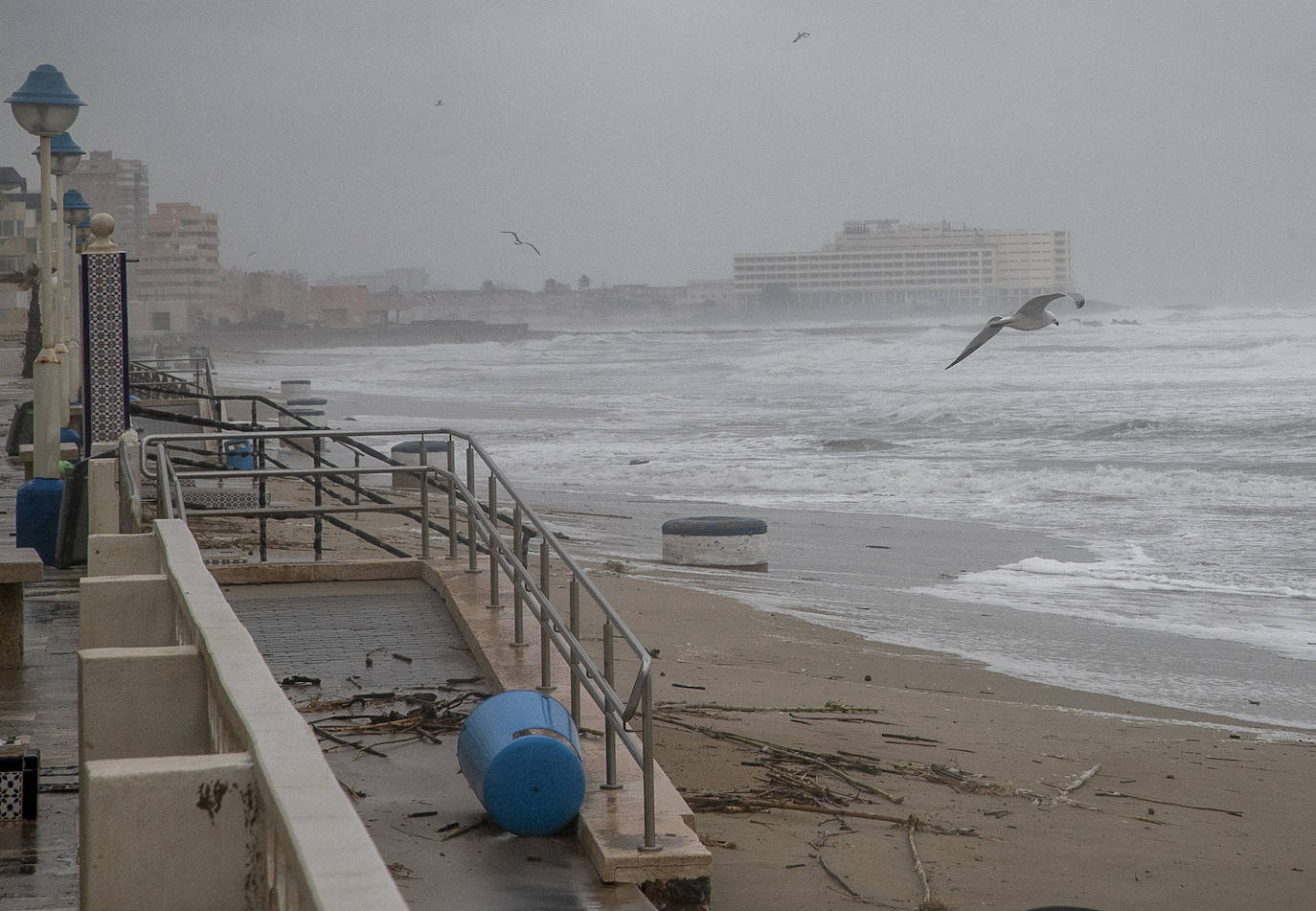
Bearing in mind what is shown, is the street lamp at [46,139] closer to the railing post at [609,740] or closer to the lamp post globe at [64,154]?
the lamp post globe at [64,154]

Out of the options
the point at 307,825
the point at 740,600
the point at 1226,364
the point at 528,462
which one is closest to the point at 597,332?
the point at 1226,364

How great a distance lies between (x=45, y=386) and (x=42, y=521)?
0.94m

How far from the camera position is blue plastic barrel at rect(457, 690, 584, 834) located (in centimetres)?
500

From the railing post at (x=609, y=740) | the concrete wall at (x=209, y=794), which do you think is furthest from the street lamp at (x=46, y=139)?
the concrete wall at (x=209, y=794)

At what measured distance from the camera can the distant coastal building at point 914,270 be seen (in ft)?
471

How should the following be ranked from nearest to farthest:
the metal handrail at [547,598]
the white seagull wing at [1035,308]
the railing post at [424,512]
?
the metal handrail at [547,598], the railing post at [424,512], the white seagull wing at [1035,308]

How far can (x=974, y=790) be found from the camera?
22.7 feet

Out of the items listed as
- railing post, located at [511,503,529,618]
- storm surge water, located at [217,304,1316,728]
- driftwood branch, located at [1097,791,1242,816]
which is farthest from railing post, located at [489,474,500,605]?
storm surge water, located at [217,304,1316,728]

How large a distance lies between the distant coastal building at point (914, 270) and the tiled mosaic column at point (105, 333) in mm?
124132

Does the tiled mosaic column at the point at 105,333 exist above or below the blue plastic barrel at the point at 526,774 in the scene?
above

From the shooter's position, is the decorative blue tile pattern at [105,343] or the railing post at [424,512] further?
the decorative blue tile pattern at [105,343]

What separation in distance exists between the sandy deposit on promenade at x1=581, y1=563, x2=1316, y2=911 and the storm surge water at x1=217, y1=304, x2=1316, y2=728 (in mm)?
1111

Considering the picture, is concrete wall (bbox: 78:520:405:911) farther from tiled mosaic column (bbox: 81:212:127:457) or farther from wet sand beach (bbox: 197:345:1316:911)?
tiled mosaic column (bbox: 81:212:127:457)

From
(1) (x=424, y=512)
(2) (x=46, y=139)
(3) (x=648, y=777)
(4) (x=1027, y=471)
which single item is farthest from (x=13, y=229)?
(3) (x=648, y=777)
